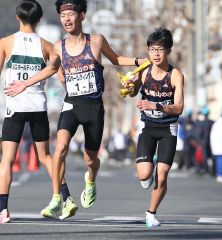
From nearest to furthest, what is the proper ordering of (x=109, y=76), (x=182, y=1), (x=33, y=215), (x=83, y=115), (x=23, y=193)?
(x=83, y=115) < (x=33, y=215) < (x=23, y=193) < (x=182, y=1) < (x=109, y=76)

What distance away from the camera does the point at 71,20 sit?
47.3 feet

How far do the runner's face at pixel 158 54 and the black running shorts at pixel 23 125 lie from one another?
1227 mm

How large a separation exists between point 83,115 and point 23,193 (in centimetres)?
914

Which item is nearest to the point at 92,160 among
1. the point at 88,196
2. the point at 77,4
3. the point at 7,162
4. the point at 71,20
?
the point at 88,196

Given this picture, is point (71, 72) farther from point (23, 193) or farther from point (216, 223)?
point (23, 193)

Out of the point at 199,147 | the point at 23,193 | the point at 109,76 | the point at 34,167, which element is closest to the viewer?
the point at 23,193

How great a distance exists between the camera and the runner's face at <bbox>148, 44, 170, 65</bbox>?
1420 cm

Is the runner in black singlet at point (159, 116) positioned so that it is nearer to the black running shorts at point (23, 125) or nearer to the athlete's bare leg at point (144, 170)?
the athlete's bare leg at point (144, 170)

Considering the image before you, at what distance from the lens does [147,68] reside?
14352 millimetres

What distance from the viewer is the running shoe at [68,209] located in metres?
14.2

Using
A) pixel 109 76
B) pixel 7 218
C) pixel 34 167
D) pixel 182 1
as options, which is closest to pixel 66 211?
pixel 7 218

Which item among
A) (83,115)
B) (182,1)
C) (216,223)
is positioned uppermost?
(182,1)

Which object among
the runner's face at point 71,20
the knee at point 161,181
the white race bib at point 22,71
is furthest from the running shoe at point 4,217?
the runner's face at point 71,20

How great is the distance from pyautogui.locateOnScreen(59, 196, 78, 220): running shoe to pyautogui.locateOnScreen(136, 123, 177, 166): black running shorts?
29.9 inches
